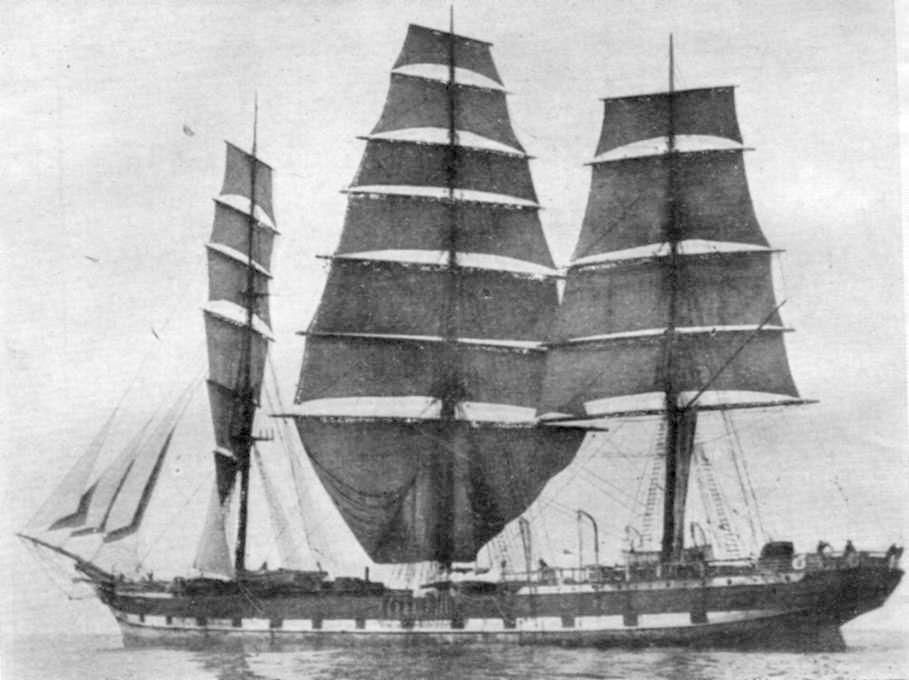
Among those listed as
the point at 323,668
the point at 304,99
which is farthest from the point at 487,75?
the point at 323,668

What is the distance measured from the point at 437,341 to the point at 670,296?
184 inches

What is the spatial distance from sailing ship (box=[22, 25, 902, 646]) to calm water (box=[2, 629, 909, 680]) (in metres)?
0.84

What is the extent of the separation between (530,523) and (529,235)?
5.74 m

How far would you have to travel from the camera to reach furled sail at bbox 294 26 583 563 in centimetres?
2862

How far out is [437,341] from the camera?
29125mm

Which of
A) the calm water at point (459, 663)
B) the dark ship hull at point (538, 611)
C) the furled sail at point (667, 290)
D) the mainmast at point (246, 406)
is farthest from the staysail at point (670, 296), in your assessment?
the mainmast at point (246, 406)

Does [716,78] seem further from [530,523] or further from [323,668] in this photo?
[323,668]

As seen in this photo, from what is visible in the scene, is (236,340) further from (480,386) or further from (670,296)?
(670,296)

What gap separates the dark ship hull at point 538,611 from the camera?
24891 millimetres

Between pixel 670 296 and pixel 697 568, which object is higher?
pixel 670 296

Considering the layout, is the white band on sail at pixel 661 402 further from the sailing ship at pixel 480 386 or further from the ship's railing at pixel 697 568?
the ship's railing at pixel 697 568

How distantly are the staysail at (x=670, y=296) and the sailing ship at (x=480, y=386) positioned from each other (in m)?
0.04

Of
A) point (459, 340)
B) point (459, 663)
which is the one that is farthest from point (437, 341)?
point (459, 663)

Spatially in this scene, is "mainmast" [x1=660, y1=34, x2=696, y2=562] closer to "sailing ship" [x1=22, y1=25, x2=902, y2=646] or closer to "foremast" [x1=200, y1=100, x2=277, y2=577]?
"sailing ship" [x1=22, y1=25, x2=902, y2=646]
